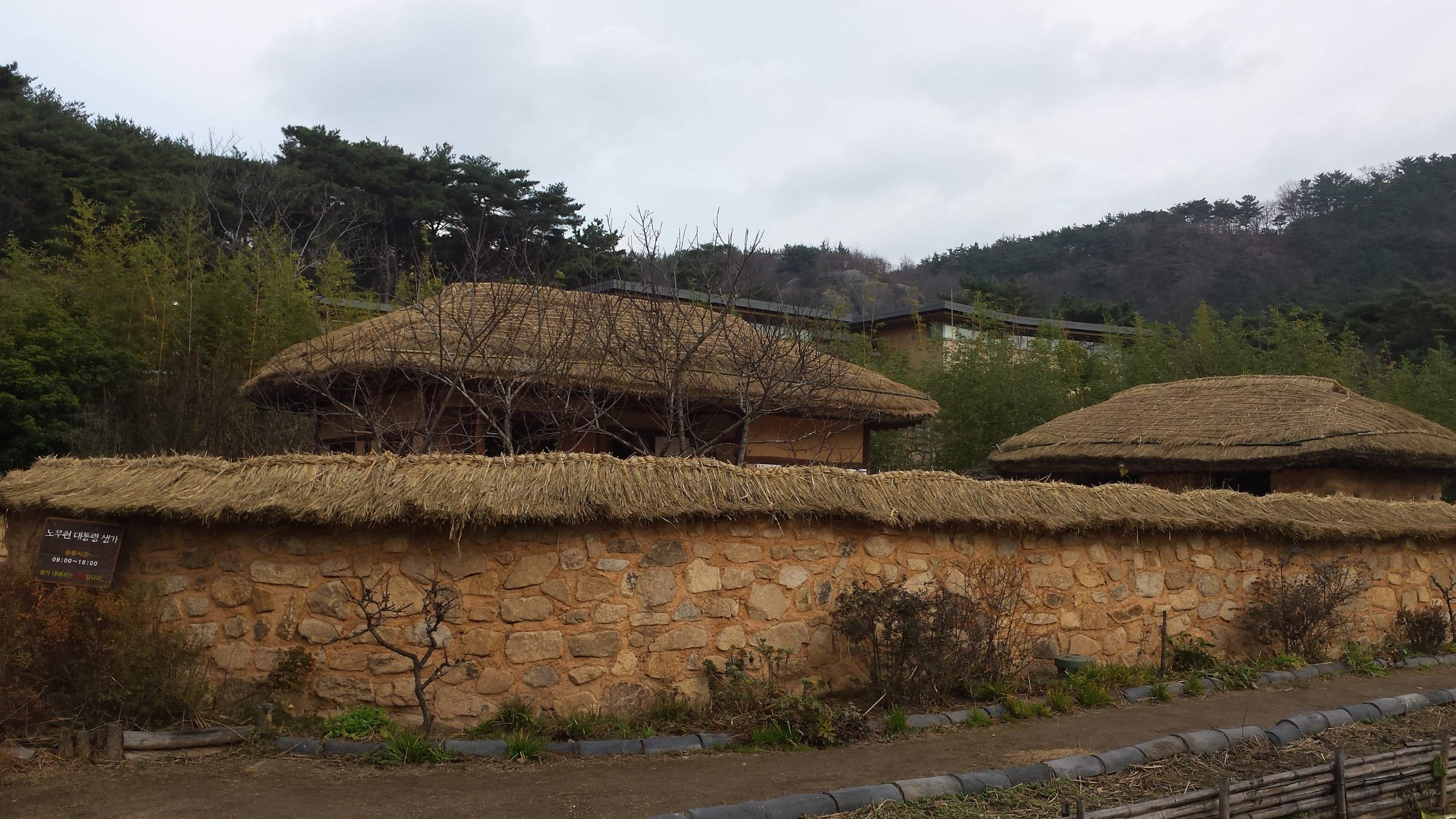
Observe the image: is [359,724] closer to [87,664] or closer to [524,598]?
[524,598]

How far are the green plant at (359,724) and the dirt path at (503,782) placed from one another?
0.30m

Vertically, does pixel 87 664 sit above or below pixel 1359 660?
above

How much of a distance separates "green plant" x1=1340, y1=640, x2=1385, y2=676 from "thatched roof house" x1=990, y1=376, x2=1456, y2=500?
410 cm

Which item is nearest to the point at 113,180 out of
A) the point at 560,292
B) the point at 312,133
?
the point at 312,133

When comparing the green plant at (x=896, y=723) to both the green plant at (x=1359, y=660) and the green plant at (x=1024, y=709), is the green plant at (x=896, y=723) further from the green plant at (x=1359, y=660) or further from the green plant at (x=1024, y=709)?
the green plant at (x=1359, y=660)

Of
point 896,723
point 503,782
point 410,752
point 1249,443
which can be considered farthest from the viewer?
point 1249,443

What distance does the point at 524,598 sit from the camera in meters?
6.26

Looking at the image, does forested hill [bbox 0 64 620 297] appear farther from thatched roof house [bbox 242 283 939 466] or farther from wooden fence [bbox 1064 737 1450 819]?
wooden fence [bbox 1064 737 1450 819]

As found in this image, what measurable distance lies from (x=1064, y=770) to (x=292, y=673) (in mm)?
4378

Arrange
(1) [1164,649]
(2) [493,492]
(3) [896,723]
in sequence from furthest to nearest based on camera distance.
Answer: (1) [1164,649], (3) [896,723], (2) [493,492]

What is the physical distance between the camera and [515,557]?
6.26 m

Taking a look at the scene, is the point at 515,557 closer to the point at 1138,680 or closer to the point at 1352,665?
the point at 1138,680

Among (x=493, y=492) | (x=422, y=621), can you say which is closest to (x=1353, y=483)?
(x=493, y=492)

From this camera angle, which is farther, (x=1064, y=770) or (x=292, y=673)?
(x=292, y=673)
